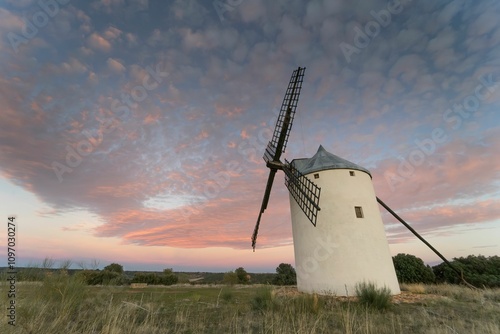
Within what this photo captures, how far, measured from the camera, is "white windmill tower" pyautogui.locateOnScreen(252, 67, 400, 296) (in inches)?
557

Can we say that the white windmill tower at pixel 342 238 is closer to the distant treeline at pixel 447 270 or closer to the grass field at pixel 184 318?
the grass field at pixel 184 318

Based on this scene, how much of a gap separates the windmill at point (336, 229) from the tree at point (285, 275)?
15819 millimetres

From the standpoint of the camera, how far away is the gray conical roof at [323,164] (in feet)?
52.6

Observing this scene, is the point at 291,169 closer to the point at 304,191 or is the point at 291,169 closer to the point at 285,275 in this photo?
the point at 304,191

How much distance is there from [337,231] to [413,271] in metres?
14.7

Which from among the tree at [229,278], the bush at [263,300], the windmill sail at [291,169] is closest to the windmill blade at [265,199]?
the windmill sail at [291,169]

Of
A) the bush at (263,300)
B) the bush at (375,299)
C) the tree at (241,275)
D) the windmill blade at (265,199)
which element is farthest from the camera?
the tree at (241,275)

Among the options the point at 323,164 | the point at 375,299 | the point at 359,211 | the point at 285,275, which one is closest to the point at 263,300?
the point at 375,299

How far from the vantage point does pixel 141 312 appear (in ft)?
25.9

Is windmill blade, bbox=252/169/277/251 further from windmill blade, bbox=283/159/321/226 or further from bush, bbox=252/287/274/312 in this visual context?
bush, bbox=252/287/274/312

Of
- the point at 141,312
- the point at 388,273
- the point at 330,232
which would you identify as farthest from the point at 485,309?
the point at 141,312

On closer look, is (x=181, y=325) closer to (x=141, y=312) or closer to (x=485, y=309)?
(x=141, y=312)

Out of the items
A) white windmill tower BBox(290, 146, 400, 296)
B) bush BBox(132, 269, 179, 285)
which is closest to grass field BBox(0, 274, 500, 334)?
white windmill tower BBox(290, 146, 400, 296)

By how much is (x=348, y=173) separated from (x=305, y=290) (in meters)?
7.78
